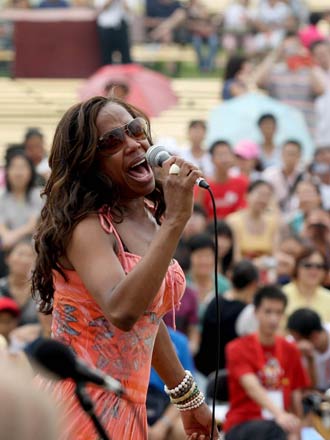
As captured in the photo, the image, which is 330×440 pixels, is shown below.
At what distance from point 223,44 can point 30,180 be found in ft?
36.3

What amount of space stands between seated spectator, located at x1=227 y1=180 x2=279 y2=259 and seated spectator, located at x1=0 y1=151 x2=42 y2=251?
1.60 m

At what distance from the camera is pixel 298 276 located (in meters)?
9.10

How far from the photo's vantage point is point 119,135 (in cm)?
387

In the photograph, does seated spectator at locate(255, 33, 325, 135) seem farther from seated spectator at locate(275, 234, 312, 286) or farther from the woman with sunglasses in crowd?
the woman with sunglasses in crowd

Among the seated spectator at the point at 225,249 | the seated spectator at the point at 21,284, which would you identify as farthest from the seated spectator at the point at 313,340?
the seated spectator at the point at 225,249

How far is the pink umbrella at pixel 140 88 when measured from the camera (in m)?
14.5

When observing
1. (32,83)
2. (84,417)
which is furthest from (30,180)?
(32,83)

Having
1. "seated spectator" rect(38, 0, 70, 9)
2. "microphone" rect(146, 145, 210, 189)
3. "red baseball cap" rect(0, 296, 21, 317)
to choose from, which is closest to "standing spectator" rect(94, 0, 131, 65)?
"seated spectator" rect(38, 0, 70, 9)

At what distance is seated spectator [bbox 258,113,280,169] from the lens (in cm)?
1370

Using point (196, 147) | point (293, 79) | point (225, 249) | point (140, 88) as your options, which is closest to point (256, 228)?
point (225, 249)

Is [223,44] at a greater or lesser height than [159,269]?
lesser

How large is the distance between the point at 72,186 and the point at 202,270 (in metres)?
5.62

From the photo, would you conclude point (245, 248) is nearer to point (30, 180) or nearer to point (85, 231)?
point (30, 180)

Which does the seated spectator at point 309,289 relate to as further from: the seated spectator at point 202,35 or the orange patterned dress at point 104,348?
the seated spectator at point 202,35
